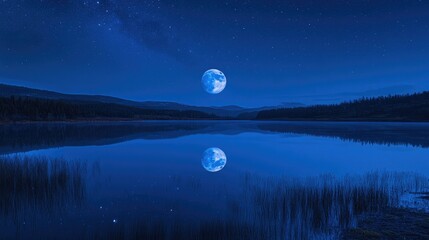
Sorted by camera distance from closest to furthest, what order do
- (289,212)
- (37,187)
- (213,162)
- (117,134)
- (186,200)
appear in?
(289,212) < (186,200) < (37,187) < (213,162) < (117,134)

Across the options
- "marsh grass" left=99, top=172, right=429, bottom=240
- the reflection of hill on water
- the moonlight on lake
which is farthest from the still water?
the reflection of hill on water

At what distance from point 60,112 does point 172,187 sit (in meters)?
129

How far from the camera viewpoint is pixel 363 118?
193m

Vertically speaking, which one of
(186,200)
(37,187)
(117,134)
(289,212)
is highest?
(117,134)

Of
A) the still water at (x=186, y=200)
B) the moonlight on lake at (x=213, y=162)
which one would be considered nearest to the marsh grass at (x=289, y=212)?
the still water at (x=186, y=200)

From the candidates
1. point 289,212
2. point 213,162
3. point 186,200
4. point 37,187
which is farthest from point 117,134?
point 289,212

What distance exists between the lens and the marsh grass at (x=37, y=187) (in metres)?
11.6

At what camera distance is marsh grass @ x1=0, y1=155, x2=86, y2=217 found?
11586 millimetres

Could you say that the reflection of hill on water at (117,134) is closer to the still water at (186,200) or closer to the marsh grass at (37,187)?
the marsh grass at (37,187)

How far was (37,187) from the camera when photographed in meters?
13.9

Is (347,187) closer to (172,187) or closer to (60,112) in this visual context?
(172,187)

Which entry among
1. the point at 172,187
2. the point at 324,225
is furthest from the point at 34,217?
the point at 324,225

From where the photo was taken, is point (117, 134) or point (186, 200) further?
point (117, 134)

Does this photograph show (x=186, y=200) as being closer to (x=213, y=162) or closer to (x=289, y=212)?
(x=289, y=212)
